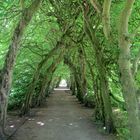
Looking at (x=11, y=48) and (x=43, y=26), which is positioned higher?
(x=43, y=26)

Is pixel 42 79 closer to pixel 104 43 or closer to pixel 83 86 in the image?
pixel 83 86

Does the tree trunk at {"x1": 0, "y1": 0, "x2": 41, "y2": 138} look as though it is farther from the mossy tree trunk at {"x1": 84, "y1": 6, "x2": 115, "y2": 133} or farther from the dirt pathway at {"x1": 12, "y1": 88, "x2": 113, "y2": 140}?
the mossy tree trunk at {"x1": 84, "y1": 6, "x2": 115, "y2": 133}

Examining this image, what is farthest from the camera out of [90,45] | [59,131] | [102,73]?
[90,45]

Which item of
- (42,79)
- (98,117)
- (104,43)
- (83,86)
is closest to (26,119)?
(98,117)

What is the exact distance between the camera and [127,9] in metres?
6.80

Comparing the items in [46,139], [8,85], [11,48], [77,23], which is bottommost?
[46,139]

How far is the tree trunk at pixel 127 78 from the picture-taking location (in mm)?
6711

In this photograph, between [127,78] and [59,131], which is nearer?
[127,78]

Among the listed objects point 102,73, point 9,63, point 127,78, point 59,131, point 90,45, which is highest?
point 90,45

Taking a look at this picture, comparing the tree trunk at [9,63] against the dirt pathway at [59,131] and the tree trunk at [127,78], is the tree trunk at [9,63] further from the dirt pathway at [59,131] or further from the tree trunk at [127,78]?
the tree trunk at [127,78]

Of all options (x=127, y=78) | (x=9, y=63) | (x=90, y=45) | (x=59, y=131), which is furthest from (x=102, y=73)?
(x=127, y=78)

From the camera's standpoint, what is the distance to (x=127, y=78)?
22.7 feet

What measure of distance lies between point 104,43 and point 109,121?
3077 mm

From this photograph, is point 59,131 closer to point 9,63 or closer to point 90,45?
point 9,63
